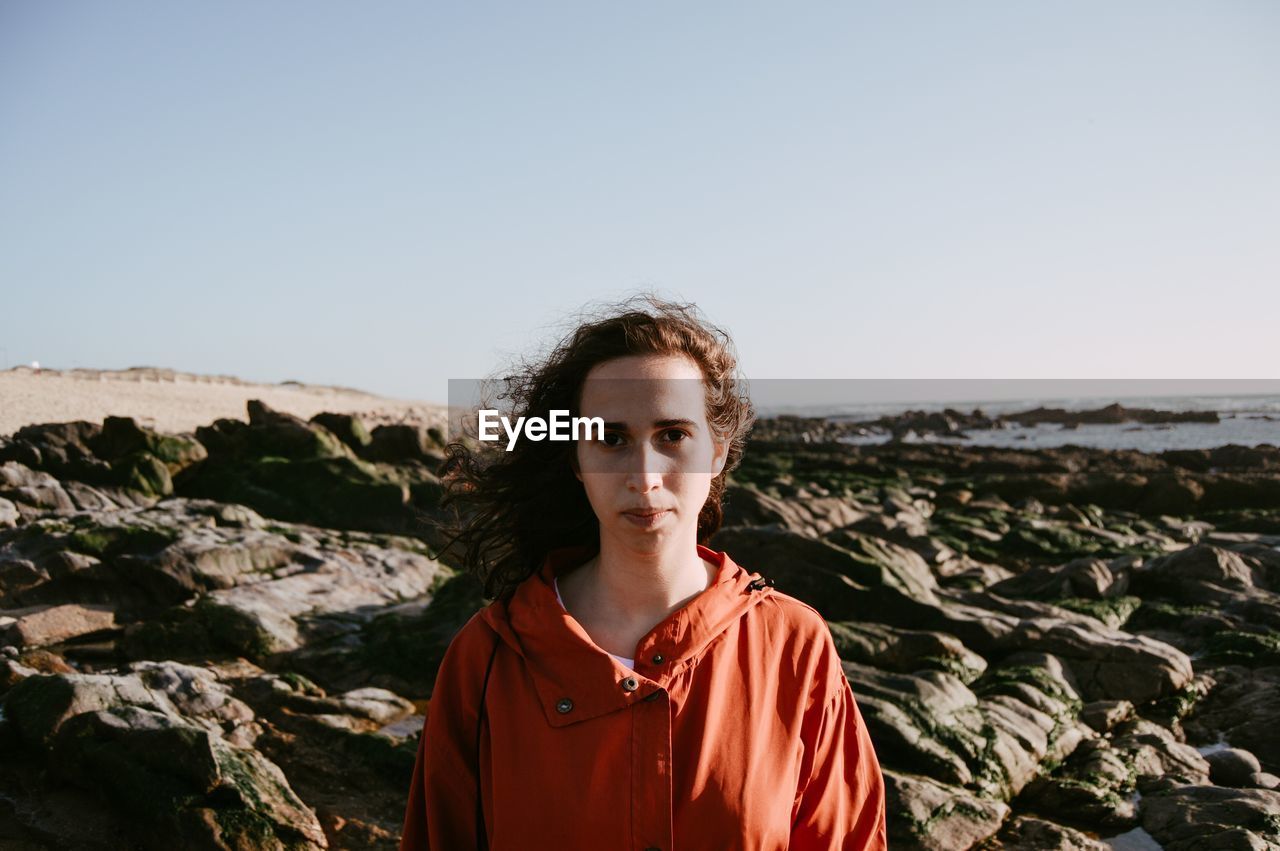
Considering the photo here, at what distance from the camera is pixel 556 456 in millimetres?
2797

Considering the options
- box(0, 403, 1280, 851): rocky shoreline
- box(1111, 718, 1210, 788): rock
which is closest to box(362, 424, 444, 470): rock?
box(0, 403, 1280, 851): rocky shoreline

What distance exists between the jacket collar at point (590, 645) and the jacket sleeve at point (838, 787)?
372mm

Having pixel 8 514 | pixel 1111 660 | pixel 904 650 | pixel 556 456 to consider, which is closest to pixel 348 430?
pixel 8 514

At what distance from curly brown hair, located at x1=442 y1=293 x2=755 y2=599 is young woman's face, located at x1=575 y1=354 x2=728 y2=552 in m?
0.09

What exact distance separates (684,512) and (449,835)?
3.21ft

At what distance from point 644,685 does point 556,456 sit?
2.64ft

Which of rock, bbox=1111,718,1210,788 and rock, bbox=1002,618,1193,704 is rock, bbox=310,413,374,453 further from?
rock, bbox=1111,718,1210,788

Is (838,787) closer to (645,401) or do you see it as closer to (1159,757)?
(645,401)

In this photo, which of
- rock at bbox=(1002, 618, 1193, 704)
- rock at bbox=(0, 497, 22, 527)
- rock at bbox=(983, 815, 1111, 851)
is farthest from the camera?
rock at bbox=(0, 497, 22, 527)

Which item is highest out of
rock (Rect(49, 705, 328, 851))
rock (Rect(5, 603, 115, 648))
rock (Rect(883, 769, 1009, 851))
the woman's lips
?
the woman's lips

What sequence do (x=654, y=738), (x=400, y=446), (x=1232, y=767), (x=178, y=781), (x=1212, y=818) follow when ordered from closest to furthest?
(x=654, y=738), (x=178, y=781), (x=1212, y=818), (x=1232, y=767), (x=400, y=446)

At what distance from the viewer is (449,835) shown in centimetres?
233

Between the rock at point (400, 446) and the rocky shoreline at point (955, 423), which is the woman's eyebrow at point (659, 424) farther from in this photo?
the rocky shoreline at point (955, 423)

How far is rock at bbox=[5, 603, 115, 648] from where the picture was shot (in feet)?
28.7
